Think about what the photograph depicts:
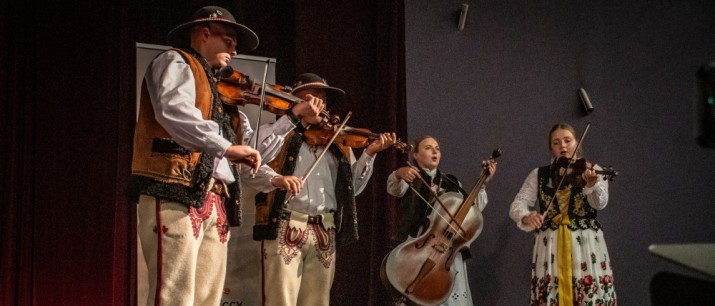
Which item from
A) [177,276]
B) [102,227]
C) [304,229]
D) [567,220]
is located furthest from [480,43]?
[177,276]

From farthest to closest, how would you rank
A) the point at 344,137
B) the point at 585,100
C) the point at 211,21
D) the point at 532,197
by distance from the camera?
the point at 585,100 → the point at 532,197 → the point at 344,137 → the point at 211,21

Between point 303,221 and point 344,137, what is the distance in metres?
0.43

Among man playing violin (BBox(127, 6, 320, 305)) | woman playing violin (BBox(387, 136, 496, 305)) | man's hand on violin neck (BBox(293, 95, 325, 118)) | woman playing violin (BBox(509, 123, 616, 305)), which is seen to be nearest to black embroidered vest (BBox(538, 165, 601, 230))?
woman playing violin (BBox(509, 123, 616, 305))

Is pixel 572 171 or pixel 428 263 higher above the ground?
pixel 572 171

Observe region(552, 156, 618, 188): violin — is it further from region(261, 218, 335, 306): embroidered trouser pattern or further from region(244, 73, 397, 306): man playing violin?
region(261, 218, 335, 306): embroidered trouser pattern

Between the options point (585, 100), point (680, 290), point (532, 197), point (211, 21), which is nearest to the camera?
point (680, 290)

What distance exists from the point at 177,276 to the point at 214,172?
0.37m

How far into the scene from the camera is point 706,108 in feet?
3.91

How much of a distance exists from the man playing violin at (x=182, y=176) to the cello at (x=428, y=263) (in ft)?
3.54

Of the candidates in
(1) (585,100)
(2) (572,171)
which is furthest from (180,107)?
(1) (585,100)

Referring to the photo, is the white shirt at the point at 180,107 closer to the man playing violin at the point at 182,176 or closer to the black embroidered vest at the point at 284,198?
the man playing violin at the point at 182,176

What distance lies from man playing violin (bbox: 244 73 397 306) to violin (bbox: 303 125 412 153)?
0.03 metres

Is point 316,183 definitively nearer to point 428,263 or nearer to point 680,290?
point 428,263

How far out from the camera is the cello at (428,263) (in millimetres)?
3322
